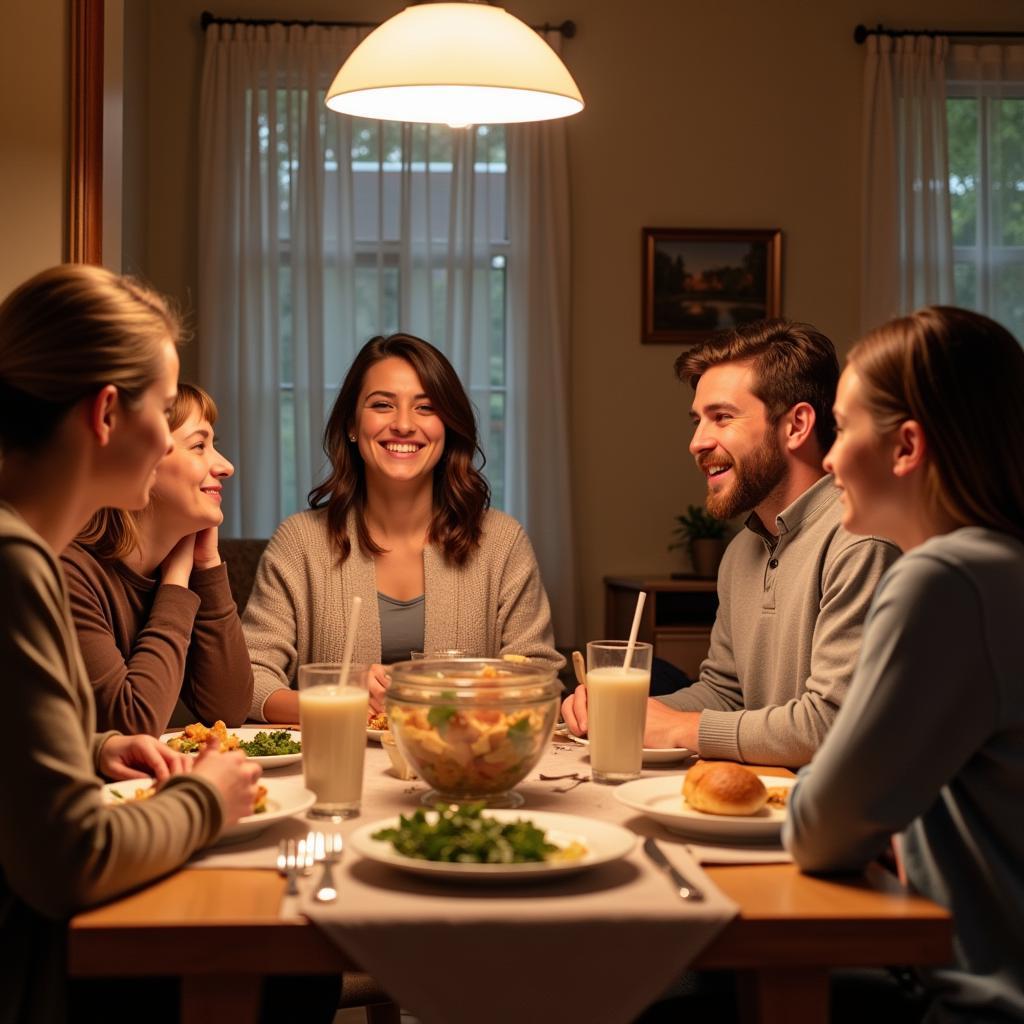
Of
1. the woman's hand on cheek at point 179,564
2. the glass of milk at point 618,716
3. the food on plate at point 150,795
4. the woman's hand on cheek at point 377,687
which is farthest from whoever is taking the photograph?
the woman's hand on cheek at point 179,564

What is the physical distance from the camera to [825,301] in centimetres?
584

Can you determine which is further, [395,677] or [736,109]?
[736,109]

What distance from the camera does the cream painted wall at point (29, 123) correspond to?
2.79 m

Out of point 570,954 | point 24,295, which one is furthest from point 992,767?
point 24,295

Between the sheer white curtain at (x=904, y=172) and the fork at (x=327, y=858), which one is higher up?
the sheer white curtain at (x=904, y=172)

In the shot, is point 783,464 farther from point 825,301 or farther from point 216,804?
point 825,301

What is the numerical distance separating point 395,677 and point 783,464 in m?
1.10

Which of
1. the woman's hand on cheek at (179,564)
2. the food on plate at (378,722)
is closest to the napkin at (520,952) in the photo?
the food on plate at (378,722)

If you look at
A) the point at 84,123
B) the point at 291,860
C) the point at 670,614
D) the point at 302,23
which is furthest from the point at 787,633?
the point at 302,23

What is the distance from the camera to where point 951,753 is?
1.31m

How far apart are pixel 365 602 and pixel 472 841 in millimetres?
1464

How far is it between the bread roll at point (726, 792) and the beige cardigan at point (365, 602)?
44.6 inches

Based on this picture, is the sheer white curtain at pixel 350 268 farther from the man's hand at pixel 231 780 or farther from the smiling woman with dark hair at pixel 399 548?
the man's hand at pixel 231 780

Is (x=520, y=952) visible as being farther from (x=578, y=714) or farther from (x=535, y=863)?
(x=578, y=714)
